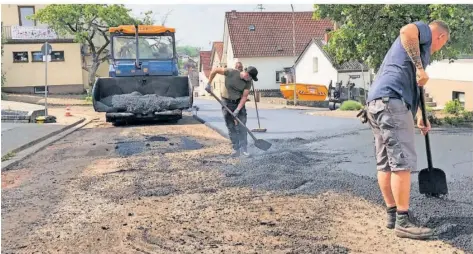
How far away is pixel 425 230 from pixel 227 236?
3.13 feet

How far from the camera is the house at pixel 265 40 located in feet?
13.2

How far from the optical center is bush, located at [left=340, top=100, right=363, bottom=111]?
18.9 feet

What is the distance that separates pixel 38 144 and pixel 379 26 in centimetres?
417

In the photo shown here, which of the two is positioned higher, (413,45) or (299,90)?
(413,45)

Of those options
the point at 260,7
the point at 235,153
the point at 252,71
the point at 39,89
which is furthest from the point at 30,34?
the point at 260,7

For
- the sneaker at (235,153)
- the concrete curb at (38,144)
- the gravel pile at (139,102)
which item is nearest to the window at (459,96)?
the sneaker at (235,153)

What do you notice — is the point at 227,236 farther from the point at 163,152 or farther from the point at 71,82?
the point at 71,82

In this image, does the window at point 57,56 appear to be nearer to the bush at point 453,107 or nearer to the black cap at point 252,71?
the black cap at point 252,71

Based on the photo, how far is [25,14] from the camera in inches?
161

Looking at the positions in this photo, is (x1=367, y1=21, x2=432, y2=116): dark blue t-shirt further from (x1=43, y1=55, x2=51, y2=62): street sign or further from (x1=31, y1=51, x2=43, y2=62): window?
(x1=31, y1=51, x2=43, y2=62): window

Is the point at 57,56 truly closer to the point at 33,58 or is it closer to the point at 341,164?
the point at 33,58

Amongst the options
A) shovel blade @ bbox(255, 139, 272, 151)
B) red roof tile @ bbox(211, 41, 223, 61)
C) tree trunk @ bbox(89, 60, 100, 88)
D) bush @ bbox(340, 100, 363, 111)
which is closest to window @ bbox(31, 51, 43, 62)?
tree trunk @ bbox(89, 60, 100, 88)

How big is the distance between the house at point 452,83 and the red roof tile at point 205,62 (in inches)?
67.8

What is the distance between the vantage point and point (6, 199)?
373cm
